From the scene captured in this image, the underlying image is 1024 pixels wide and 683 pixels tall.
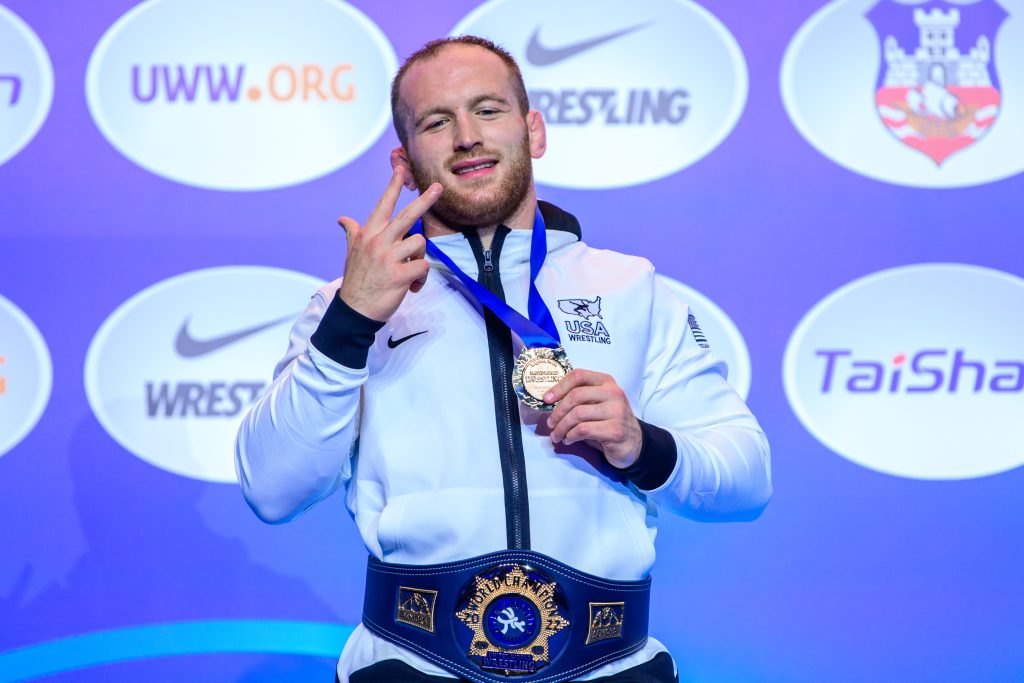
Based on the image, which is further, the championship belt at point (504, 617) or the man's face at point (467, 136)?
the man's face at point (467, 136)

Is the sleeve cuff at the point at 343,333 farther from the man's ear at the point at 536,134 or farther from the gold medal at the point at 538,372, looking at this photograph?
the man's ear at the point at 536,134

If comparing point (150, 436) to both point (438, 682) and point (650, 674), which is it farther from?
point (650, 674)

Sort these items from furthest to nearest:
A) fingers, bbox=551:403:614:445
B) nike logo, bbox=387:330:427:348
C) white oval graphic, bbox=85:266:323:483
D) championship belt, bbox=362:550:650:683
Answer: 1. white oval graphic, bbox=85:266:323:483
2. nike logo, bbox=387:330:427:348
3. championship belt, bbox=362:550:650:683
4. fingers, bbox=551:403:614:445

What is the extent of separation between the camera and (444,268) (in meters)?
1.65

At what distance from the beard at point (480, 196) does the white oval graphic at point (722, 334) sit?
65 cm

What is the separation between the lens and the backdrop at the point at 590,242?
2182 millimetres

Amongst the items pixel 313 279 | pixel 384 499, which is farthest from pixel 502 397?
pixel 313 279

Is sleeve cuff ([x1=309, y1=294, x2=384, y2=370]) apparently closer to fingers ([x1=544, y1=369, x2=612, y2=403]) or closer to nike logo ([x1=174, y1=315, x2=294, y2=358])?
fingers ([x1=544, y1=369, x2=612, y2=403])

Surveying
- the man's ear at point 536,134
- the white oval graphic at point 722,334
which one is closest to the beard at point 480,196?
the man's ear at point 536,134

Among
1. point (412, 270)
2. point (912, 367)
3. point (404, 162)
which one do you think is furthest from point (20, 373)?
point (912, 367)

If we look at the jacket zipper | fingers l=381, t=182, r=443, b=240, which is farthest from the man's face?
fingers l=381, t=182, r=443, b=240

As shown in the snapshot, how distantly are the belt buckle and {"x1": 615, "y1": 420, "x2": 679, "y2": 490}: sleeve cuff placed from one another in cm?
19

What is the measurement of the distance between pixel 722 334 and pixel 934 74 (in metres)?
0.74

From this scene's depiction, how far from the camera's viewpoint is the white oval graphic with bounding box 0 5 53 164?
2.18 meters
